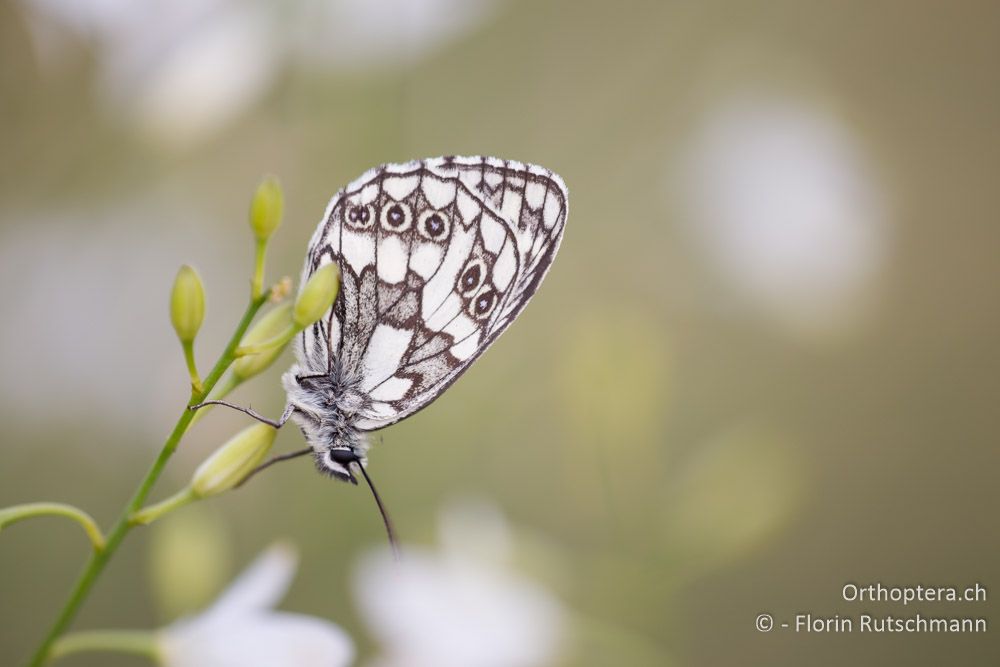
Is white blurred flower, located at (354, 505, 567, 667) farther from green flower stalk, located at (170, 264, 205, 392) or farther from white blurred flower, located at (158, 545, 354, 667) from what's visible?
green flower stalk, located at (170, 264, 205, 392)

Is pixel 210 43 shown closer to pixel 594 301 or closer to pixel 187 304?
pixel 187 304

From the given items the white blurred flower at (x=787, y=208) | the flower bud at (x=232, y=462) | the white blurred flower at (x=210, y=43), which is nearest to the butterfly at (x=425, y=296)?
the flower bud at (x=232, y=462)

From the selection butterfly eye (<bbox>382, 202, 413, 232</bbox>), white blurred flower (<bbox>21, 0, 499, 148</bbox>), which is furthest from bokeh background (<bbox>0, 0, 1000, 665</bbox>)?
butterfly eye (<bbox>382, 202, 413, 232</bbox>)

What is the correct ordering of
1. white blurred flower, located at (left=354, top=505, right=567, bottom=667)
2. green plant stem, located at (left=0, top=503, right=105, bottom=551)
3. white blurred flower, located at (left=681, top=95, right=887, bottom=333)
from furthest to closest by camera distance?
1. white blurred flower, located at (left=681, top=95, right=887, bottom=333)
2. white blurred flower, located at (left=354, top=505, right=567, bottom=667)
3. green plant stem, located at (left=0, top=503, right=105, bottom=551)

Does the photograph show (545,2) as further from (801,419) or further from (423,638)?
(423,638)

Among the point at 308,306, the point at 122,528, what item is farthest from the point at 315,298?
the point at 122,528

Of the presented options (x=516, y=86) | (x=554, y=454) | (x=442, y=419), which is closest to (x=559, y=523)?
(x=554, y=454)
